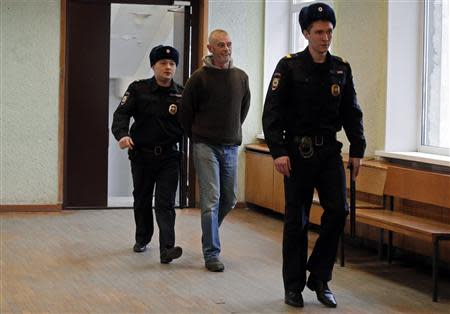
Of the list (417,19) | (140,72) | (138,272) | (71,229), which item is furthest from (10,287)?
(140,72)

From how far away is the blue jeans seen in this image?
5.65 m

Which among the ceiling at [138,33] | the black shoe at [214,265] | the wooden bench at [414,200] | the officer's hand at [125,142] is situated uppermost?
the ceiling at [138,33]

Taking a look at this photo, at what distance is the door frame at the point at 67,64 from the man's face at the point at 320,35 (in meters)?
4.27

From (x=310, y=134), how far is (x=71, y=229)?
3.38 meters

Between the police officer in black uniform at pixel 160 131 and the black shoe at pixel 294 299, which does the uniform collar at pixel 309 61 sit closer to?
the black shoe at pixel 294 299

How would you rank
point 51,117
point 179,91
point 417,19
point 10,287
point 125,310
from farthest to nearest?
point 51,117, point 417,19, point 179,91, point 10,287, point 125,310

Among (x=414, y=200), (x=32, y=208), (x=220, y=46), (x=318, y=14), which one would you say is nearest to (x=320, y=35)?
(x=318, y=14)

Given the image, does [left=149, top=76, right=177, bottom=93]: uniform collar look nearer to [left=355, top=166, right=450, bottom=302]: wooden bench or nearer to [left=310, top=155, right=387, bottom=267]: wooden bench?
[left=310, top=155, right=387, bottom=267]: wooden bench

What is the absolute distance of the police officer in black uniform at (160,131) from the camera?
5.90 metres

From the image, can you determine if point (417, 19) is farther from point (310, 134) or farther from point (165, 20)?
point (165, 20)

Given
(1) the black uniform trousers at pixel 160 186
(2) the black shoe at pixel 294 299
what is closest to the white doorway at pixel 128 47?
(1) the black uniform trousers at pixel 160 186

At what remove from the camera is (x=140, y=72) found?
8789mm

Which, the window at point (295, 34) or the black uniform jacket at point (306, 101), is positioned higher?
the window at point (295, 34)

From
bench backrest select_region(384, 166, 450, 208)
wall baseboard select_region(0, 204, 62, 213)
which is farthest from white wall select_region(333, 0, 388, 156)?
wall baseboard select_region(0, 204, 62, 213)
